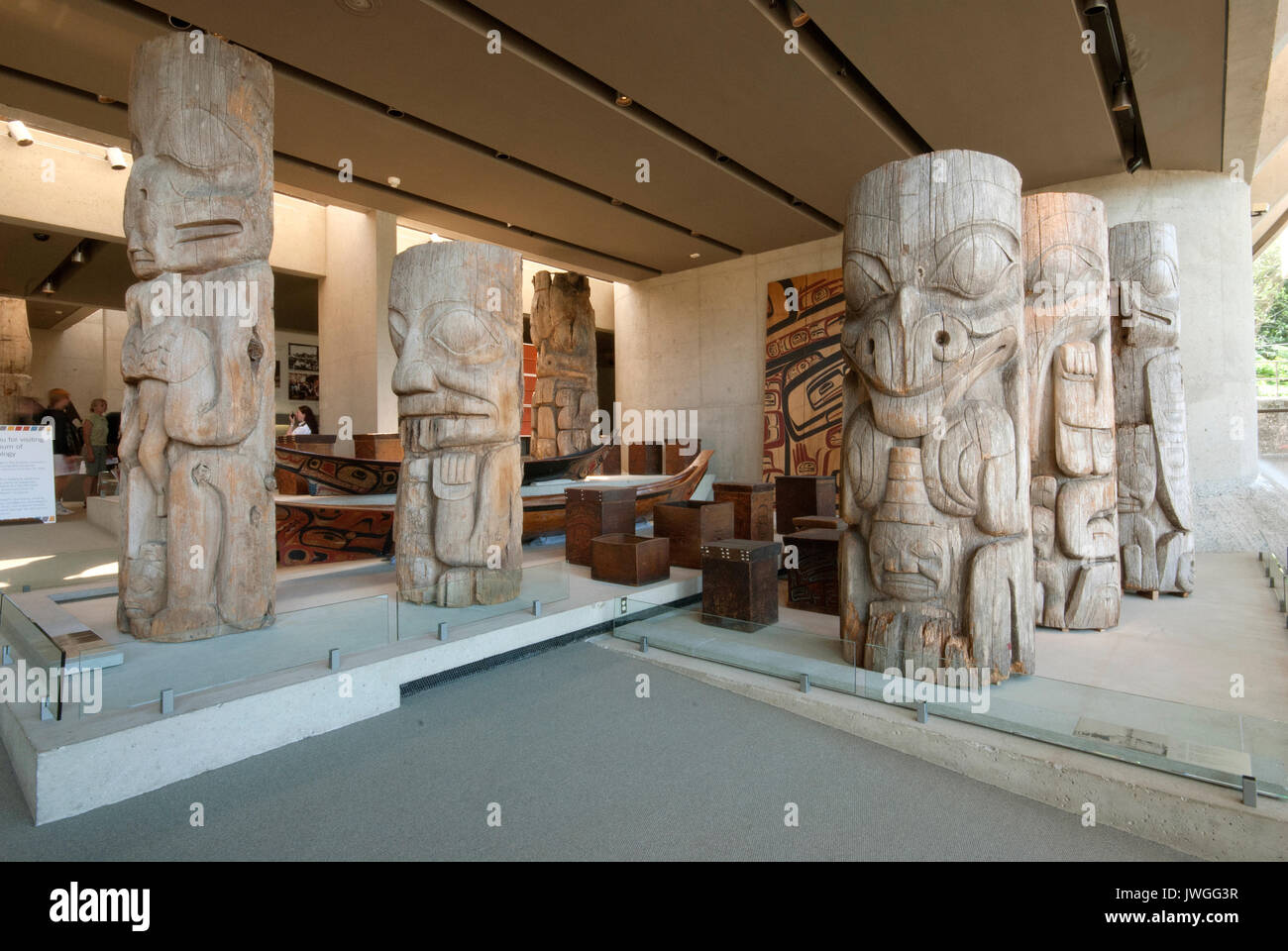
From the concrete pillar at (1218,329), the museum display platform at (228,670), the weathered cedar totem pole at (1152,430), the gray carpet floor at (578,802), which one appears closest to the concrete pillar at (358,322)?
the museum display platform at (228,670)

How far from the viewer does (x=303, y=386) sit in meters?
12.2

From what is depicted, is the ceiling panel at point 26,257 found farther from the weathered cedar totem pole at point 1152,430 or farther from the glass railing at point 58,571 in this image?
the weathered cedar totem pole at point 1152,430

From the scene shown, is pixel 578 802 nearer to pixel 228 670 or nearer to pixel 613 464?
pixel 228 670

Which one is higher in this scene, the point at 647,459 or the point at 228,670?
the point at 647,459

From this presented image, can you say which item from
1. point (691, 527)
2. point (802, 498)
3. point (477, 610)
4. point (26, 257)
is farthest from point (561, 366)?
point (26, 257)

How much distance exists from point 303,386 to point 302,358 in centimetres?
64

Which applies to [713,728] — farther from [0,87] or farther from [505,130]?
[0,87]

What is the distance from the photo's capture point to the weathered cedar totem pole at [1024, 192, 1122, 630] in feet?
11.0

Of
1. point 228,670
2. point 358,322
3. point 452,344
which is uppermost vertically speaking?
point 358,322

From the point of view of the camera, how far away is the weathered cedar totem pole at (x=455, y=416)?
3484mm

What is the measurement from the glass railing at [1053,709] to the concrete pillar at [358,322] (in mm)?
6145
